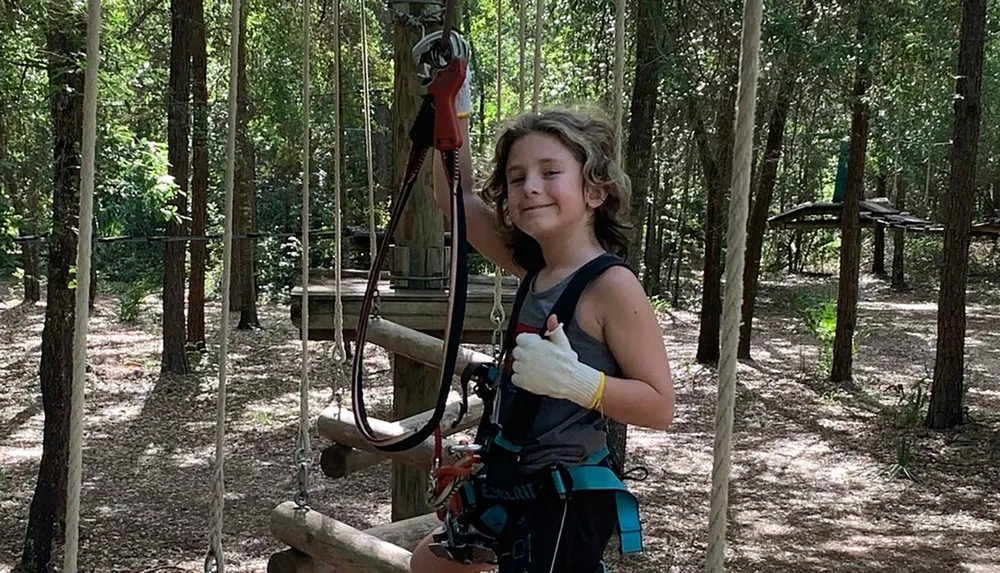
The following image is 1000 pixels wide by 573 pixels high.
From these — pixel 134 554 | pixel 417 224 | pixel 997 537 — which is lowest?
pixel 134 554

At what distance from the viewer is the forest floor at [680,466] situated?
525 centimetres

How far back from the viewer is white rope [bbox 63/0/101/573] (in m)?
1.29

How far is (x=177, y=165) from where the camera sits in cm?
893

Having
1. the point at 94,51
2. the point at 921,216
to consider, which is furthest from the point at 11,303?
the point at 921,216

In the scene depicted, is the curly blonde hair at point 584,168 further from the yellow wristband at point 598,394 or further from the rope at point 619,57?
the yellow wristband at point 598,394

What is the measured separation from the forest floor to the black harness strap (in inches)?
149

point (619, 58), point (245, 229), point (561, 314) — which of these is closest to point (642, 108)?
point (619, 58)

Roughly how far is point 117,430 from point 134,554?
8.28 feet

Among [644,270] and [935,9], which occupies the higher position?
[935,9]

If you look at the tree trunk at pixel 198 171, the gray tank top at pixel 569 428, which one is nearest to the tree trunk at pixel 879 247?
the tree trunk at pixel 198 171

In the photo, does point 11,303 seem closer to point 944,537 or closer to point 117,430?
point 117,430

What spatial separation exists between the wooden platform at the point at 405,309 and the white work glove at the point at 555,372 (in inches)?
84.7

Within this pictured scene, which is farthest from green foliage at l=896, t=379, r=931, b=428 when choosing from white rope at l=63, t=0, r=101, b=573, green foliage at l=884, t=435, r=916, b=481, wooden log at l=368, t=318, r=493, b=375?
white rope at l=63, t=0, r=101, b=573

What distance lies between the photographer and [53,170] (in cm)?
511
